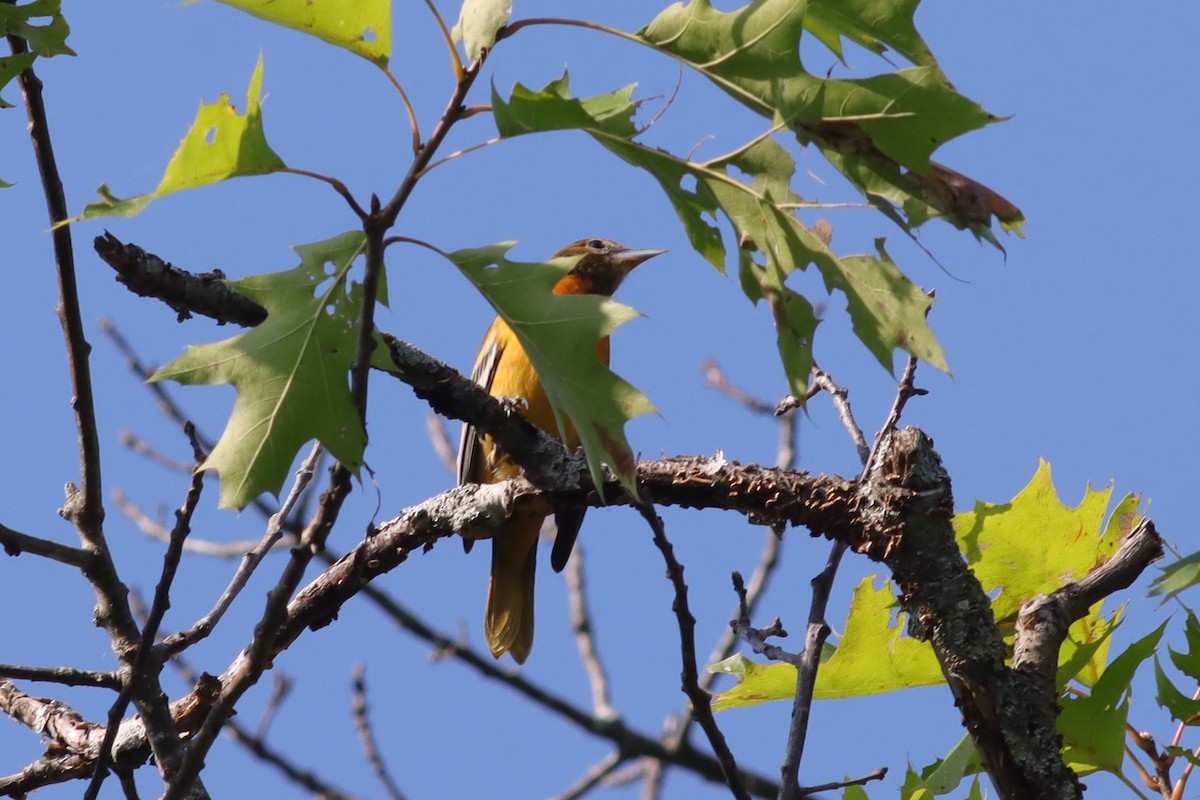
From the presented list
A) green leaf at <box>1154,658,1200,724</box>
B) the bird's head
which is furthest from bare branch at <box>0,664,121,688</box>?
the bird's head

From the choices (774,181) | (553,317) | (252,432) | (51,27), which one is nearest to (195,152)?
(252,432)

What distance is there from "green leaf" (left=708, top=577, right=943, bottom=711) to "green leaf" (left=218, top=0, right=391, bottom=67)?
1622 millimetres

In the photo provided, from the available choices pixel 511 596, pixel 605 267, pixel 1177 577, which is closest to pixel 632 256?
pixel 605 267

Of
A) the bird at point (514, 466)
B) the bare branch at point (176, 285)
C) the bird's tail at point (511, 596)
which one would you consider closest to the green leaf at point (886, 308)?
the bare branch at point (176, 285)

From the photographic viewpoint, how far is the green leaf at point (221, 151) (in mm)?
1869

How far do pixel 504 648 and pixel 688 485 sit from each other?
3626 mm

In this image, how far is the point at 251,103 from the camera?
6.42ft

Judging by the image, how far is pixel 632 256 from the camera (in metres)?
6.80

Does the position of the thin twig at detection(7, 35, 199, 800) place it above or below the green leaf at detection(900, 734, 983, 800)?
above

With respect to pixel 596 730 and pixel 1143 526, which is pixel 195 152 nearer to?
pixel 1143 526

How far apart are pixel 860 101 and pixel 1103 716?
151 cm

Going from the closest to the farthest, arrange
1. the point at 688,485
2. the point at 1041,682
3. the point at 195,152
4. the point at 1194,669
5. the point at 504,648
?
→ 1. the point at 195,152
2. the point at 1041,682
3. the point at 1194,669
4. the point at 688,485
5. the point at 504,648

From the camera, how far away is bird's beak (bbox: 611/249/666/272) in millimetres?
6793

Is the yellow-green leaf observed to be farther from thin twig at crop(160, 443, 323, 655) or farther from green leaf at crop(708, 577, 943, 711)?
thin twig at crop(160, 443, 323, 655)
